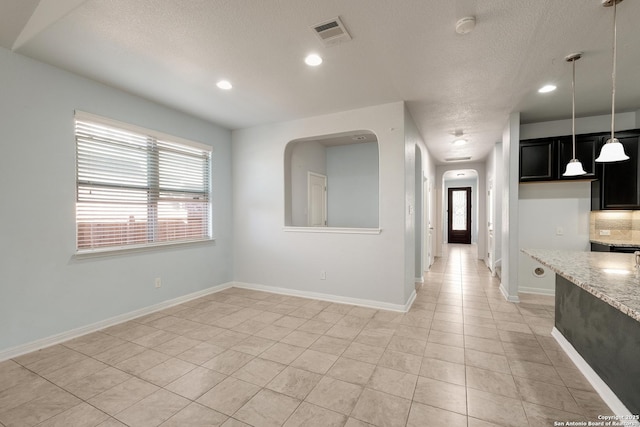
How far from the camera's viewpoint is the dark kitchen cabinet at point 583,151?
3977 millimetres

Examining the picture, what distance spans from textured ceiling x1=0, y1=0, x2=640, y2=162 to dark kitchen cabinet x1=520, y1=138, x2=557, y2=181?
577mm

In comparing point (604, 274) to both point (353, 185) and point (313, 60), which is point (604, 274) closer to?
point (313, 60)

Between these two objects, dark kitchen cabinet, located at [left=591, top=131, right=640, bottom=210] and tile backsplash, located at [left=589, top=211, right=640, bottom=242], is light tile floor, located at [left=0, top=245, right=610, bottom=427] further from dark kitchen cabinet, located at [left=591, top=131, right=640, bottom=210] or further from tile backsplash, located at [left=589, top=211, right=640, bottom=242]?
dark kitchen cabinet, located at [left=591, top=131, right=640, bottom=210]

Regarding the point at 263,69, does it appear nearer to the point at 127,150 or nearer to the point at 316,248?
the point at 127,150

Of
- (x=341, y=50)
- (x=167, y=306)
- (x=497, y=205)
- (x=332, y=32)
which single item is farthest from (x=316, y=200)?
(x=332, y=32)

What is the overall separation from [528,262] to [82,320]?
6.14 meters

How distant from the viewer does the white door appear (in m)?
5.73

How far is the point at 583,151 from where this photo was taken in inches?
158

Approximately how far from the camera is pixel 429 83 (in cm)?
311

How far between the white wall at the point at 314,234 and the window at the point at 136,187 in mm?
656

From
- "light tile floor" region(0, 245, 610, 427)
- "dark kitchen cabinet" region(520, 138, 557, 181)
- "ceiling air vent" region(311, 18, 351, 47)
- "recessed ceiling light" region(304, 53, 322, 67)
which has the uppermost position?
"recessed ceiling light" region(304, 53, 322, 67)

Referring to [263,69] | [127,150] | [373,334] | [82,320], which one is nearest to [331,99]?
[263,69]

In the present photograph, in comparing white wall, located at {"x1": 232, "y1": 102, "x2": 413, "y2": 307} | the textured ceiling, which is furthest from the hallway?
the textured ceiling

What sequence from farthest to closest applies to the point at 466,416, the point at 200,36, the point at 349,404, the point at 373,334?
1. the point at 373,334
2. the point at 200,36
3. the point at 349,404
4. the point at 466,416
